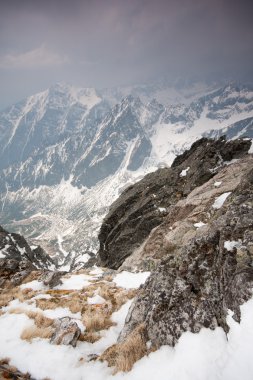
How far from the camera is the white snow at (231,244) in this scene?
9.44 meters

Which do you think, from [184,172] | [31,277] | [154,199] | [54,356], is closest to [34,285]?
[31,277]

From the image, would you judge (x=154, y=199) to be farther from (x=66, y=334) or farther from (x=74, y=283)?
(x=66, y=334)

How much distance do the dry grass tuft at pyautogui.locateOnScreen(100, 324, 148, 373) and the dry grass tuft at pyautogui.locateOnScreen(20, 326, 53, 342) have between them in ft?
10.4

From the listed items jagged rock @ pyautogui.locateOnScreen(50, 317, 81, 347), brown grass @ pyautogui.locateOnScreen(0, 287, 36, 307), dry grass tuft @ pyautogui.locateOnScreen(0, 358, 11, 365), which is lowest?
brown grass @ pyautogui.locateOnScreen(0, 287, 36, 307)

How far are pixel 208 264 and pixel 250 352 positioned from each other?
3.64m

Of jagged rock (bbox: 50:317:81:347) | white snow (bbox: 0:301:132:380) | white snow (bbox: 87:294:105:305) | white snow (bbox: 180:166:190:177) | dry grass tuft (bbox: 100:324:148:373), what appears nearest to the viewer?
dry grass tuft (bbox: 100:324:148:373)

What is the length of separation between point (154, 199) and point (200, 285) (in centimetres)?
3955

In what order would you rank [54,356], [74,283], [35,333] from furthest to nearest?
[74,283], [35,333], [54,356]

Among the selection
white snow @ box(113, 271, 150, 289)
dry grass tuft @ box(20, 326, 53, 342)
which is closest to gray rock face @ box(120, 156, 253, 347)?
dry grass tuft @ box(20, 326, 53, 342)

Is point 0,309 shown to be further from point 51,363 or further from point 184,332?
point 184,332

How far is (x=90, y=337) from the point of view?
11000 millimetres

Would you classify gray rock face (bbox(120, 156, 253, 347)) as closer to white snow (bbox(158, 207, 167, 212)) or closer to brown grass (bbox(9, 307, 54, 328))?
brown grass (bbox(9, 307, 54, 328))

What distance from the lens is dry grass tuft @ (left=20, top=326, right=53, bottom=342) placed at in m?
11.0

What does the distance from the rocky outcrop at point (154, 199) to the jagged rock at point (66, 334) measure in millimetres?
31510
